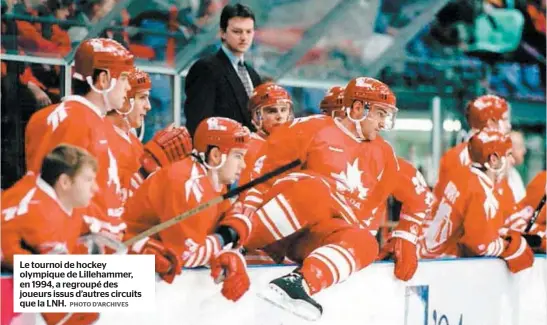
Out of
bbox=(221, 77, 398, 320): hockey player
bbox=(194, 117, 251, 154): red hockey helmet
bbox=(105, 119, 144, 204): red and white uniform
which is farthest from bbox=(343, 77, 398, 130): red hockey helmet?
bbox=(105, 119, 144, 204): red and white uniform

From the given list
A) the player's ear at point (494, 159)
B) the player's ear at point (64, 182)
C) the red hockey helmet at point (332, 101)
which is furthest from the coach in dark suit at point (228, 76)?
the player's ear at point (494, 159)

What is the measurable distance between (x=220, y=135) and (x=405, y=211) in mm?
844

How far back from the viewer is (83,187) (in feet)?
11.1

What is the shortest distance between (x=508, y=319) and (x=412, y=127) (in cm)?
80

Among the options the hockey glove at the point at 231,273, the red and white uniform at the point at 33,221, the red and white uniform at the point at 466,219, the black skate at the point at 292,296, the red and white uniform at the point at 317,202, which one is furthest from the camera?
the red and white uniform at the point at 466,219

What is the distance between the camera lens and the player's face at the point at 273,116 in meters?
3.97

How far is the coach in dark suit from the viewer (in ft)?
12.6

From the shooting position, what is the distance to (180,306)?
141 inches

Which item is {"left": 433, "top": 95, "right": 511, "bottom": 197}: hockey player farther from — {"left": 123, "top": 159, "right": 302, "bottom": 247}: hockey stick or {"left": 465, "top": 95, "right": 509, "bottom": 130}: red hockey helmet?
{"left": 123, "top": 159, "right": 302, "bottom": 247}: hockey stick

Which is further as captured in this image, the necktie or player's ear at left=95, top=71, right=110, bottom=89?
the necktie

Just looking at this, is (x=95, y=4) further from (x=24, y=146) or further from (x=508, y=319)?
(x=508, y=319)

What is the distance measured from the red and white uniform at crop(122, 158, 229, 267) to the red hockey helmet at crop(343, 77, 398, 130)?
69 cm

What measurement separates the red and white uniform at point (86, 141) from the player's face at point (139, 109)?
186 millimetres
